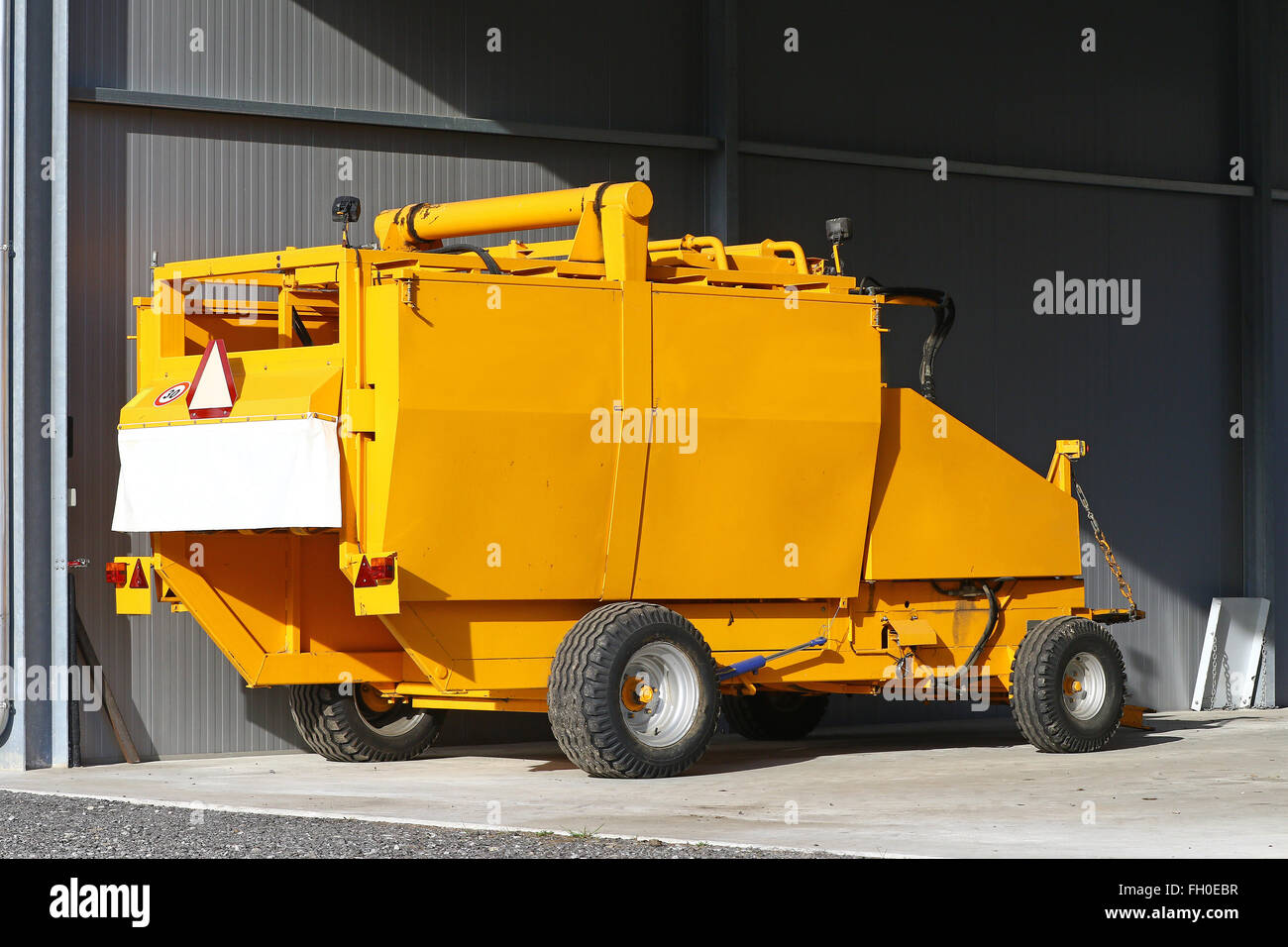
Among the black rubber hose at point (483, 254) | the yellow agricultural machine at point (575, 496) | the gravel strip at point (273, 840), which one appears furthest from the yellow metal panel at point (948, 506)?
the gravel strip at point (273, 840)

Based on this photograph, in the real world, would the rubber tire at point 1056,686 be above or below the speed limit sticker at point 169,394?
below

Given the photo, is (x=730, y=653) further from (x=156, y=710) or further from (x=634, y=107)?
(x=634, y=107)

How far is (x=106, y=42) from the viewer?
13.1 metres

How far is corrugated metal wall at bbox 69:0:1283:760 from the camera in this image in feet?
42.9

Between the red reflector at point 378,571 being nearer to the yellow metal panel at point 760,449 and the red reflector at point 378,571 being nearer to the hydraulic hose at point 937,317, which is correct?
the yellow metal panel at point 760,449

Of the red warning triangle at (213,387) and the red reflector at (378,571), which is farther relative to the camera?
the red warning triangle at (213,387)

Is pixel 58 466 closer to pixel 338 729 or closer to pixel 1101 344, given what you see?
pixel 338 729

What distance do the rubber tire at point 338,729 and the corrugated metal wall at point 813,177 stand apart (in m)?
0.92

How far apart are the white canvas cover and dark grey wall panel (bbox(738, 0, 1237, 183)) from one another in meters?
6.40

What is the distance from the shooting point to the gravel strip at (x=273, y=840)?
768 cm

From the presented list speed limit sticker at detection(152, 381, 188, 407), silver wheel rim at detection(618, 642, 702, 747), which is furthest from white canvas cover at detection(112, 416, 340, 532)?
silver wheel rim at detection(618, 642, 702, 747)

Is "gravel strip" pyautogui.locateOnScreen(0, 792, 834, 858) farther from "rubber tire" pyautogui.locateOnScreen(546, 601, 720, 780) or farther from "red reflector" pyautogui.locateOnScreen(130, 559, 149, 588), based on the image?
"red reflector" pyautogui.locateOnScreen(130, 559, 149, 588)

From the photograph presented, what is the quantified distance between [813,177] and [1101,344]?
11.5 ft
